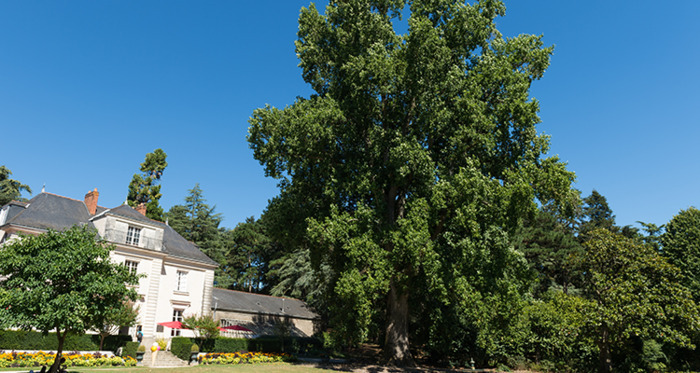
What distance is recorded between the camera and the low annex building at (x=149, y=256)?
29828 millimetres

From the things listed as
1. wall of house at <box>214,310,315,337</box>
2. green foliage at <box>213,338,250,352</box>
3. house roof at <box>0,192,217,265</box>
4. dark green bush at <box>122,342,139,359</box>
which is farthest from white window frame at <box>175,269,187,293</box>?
dark green bush at <box>122,342,139,359</box>

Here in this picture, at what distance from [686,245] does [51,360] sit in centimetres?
3884

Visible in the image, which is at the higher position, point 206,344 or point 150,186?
point 150,186

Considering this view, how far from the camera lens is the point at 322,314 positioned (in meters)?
44.9

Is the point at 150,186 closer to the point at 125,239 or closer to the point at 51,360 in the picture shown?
the point at 125,239

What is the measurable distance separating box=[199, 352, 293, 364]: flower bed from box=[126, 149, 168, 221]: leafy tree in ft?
128

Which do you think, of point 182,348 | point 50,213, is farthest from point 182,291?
point 182,348

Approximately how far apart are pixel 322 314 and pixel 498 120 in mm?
31775

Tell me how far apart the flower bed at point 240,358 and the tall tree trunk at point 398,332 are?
663 centimetres

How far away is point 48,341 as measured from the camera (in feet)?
75.5

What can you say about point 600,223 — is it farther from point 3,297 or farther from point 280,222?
point 3,297

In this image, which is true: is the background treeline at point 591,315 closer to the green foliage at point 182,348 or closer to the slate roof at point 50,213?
the green foliage at point 182,348

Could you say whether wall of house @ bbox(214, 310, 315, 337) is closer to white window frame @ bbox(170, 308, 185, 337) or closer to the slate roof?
white window frame @ bbox(170, 308, 185, 337)

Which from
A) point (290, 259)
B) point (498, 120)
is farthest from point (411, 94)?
point (290, 259)
